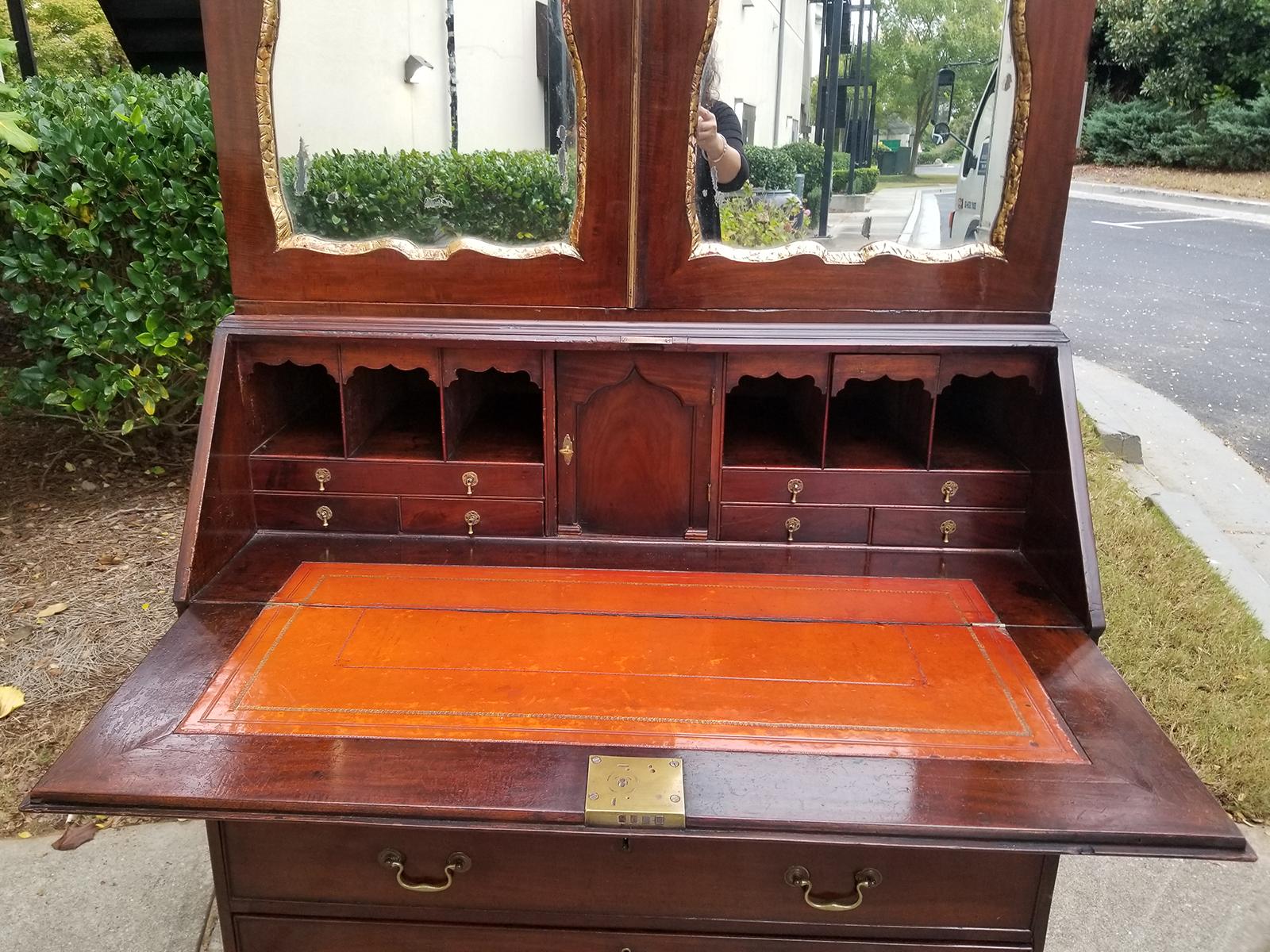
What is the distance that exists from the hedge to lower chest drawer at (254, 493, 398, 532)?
63.9 ft

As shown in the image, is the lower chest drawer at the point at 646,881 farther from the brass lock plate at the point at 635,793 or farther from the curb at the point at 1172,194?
the curb at the point at 1172,194

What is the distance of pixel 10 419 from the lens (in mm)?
4430

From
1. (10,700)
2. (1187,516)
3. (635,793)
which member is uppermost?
(635,793)

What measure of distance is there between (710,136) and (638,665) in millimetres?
1015

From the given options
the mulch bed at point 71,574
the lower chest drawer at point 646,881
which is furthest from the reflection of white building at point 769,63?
the mulch bed at point 71,574

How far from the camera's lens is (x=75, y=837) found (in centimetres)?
265

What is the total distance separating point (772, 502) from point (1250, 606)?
2.61m

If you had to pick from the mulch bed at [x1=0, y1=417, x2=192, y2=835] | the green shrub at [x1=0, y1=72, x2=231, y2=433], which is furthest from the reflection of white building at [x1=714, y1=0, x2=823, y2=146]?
the mulch bed at [x1=0, y1=417, x2=192, y2=835]

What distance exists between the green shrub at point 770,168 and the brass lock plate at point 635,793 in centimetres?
112

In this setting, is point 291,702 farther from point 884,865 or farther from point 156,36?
point 156,36

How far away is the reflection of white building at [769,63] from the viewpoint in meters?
1.81

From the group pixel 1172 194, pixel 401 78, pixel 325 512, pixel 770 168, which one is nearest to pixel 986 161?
pixel 770 168

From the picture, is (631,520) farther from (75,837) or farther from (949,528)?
(75,837)

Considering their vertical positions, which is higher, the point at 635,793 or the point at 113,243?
the point at 113,243
